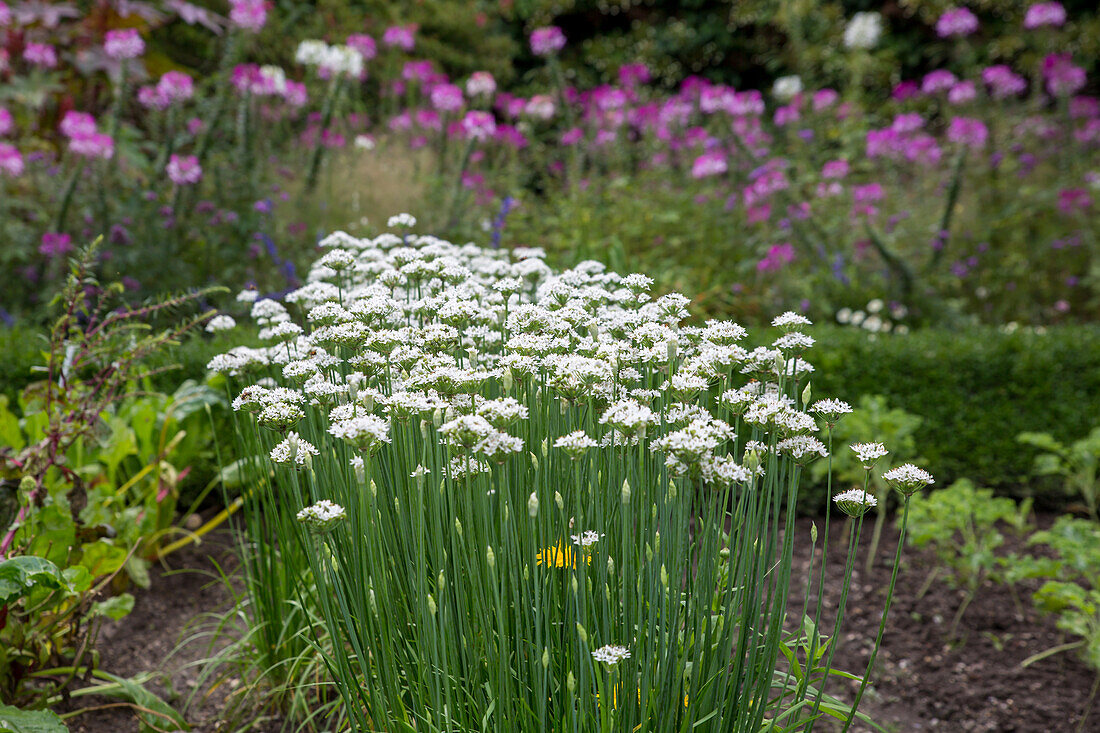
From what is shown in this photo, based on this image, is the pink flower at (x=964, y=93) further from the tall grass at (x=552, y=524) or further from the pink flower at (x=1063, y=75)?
the tall grass at (x=552, y=524)

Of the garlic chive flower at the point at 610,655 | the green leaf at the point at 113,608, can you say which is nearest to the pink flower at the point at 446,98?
the green leaf at the point at 113,608

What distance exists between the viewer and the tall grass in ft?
4.50

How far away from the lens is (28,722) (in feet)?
6.14

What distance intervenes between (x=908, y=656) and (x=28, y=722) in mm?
2679

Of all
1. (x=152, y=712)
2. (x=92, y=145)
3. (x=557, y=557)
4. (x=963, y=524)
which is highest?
(x=92, y=145)

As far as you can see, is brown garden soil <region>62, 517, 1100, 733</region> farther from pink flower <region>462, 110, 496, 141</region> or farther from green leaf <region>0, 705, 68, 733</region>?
pink flower <region>462, 110, 496, 141</region>

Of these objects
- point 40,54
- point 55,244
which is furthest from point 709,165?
point 40,54

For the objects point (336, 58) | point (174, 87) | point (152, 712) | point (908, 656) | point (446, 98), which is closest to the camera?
point (152, 712)

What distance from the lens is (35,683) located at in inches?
96.0

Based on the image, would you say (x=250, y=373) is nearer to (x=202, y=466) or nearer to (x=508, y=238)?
(x=202, y=466)

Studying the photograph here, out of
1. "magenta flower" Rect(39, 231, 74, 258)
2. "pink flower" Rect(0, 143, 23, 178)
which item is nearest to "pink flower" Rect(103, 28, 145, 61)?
"pink flower" Rect(0, 143, 23, 178)

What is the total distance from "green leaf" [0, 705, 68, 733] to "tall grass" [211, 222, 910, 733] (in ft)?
2.74

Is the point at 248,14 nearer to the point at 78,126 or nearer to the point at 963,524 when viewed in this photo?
the point at 78,126

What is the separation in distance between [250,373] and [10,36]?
6.62 m
